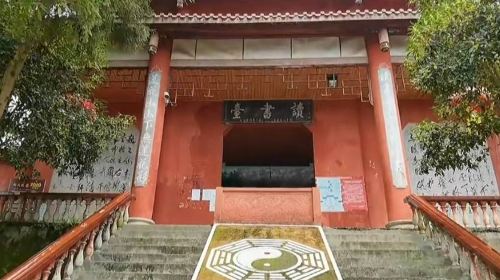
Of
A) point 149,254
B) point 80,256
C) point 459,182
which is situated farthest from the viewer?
point 459,182

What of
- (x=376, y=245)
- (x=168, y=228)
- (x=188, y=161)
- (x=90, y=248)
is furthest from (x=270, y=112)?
(x=90, y=248)

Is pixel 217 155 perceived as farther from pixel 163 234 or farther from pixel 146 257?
pixel 146 257

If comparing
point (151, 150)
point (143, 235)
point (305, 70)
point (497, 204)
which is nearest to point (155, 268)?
point (143, 235)

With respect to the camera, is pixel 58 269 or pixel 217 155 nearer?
pixel 58 269

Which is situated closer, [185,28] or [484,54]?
[484,54]

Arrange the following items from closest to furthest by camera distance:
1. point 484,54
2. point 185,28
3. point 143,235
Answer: point 484,54
point 143,235
point 185,28

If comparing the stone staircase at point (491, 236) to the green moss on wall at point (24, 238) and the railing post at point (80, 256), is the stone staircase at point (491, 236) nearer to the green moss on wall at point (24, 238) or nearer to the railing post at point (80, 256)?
the railing post at point (80, 256)

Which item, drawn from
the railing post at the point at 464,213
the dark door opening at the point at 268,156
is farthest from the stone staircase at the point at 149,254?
the dark door opening at the point at 268,156

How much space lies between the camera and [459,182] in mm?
10195

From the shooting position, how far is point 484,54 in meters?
4.70

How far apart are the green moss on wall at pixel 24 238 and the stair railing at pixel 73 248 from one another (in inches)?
55.4

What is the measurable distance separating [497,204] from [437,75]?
11.3ft

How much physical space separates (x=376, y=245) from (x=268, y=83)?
18.5ft

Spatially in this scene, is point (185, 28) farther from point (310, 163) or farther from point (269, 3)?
point (310, 163)
